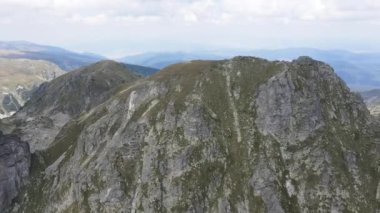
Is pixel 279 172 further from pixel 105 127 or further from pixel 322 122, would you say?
pixel 105 127

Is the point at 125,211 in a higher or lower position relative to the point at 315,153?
lower

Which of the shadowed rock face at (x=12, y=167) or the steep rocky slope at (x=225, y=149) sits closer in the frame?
the steep rocky slope at (x=225, y=149)

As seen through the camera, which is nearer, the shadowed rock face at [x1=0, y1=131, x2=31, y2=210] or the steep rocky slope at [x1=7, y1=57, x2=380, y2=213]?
the steep rocky slope at [x1=7, y1=57, x2=380, y2=213]

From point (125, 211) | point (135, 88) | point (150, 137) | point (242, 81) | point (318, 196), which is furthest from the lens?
point (135, 88)

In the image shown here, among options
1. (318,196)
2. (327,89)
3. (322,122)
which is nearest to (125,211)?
(318,196)
